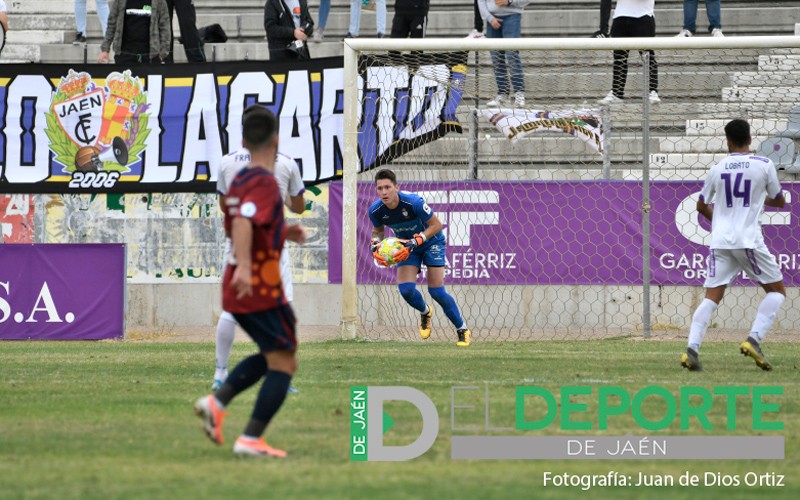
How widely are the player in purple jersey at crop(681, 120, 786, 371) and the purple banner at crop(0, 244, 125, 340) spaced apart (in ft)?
25.8

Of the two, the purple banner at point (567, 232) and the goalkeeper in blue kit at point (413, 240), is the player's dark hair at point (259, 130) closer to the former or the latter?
the goalkeeper in blue kit at point (413, 240)

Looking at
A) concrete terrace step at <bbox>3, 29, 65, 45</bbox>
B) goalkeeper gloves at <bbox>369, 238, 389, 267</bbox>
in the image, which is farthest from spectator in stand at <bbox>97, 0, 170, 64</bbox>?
goalkeeper gloves at <bbox>369, 238, 389, 267</bbox>

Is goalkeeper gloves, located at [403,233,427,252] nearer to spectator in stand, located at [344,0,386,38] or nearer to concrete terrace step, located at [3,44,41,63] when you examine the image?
spectator in stand, located at [344,0,386,38]

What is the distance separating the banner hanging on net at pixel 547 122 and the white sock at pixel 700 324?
21.3 ft

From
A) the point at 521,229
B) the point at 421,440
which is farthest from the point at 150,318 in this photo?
the point at 421,440

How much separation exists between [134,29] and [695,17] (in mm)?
8903

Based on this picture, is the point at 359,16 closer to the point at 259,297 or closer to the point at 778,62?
the point at 778,62

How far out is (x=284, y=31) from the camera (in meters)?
20.0

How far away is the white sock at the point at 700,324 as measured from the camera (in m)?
11.6

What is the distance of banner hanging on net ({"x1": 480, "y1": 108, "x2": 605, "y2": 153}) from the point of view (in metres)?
17.9

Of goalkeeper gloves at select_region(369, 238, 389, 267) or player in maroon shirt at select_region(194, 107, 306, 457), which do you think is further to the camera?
goalkeeper gloves at select_region(369, 238, 389, 267)

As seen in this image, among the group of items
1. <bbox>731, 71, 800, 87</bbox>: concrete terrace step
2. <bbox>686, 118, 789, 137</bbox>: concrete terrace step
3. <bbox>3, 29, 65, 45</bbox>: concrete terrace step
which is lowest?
<bbox>686, 118, 789, 137</bbox>: concrete terrace step

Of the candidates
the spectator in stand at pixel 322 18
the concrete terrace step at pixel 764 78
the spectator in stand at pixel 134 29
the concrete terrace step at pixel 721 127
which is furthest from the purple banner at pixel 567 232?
the spectator in stand at pixel 322 18

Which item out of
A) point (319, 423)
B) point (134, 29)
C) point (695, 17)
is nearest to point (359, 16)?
point (134, 29)
